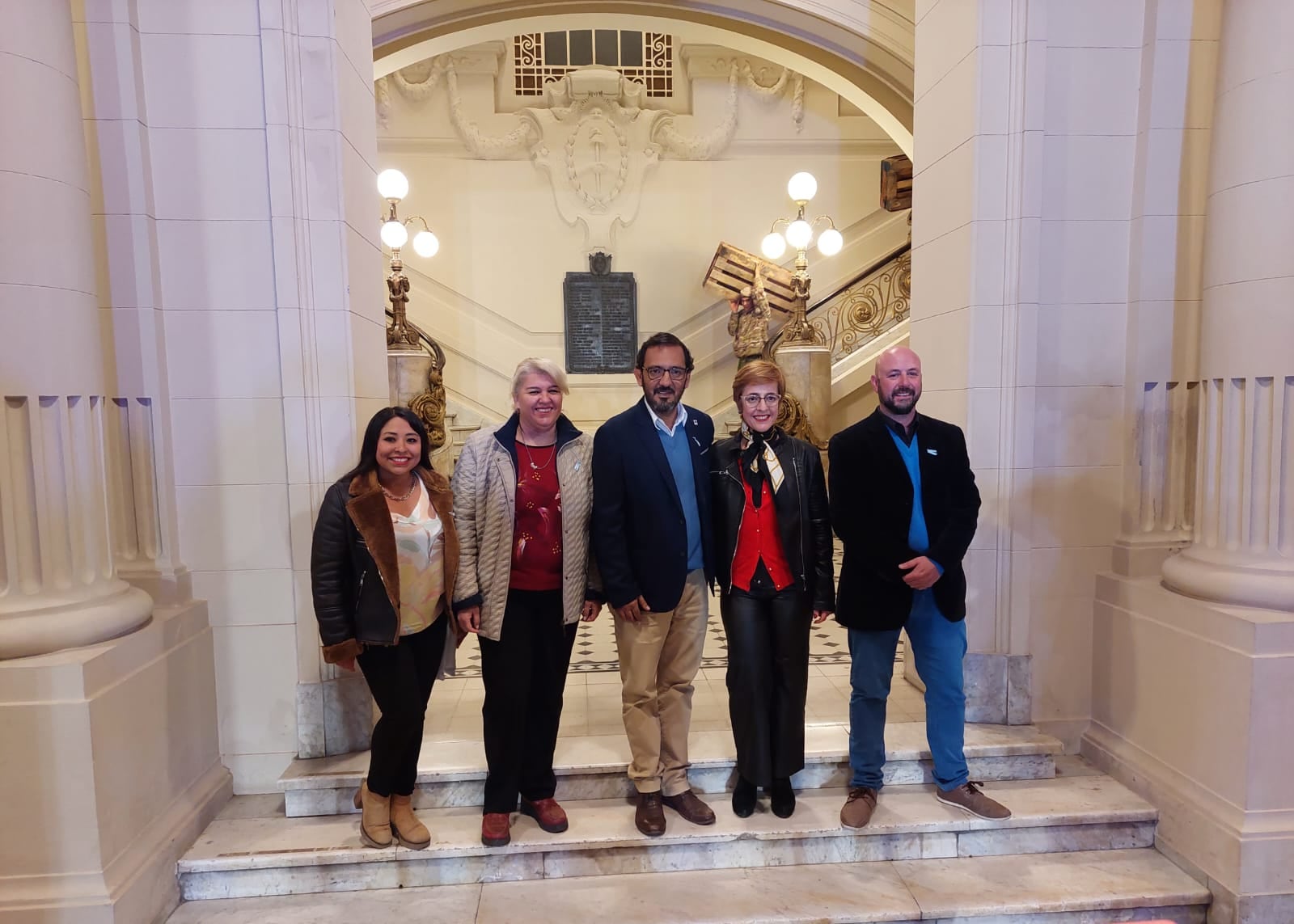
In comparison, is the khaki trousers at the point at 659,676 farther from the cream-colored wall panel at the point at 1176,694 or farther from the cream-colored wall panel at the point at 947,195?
the cream-colored wall panel at the point at 947,195

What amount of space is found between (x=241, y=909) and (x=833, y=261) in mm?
10132

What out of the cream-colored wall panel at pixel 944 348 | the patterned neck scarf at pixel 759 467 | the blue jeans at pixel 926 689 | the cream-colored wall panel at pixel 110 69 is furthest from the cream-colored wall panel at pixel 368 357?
the cream-colored wall panel at pixel 944 348

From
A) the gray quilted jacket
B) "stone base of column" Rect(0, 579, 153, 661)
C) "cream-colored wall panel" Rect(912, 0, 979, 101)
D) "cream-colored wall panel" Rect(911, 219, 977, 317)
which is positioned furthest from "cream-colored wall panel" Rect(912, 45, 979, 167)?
"stone base of column" Rect(0, 579, 153, 661)

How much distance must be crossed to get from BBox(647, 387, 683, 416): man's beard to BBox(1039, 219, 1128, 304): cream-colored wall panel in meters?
2.04

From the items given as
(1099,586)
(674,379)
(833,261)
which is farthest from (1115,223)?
(833,261)

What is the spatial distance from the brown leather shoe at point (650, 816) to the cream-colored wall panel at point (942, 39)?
3.75 meters

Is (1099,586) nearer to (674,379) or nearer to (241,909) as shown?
(674,379)

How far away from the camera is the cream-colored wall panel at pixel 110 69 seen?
310 centimetres

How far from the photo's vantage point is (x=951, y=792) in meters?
3.11

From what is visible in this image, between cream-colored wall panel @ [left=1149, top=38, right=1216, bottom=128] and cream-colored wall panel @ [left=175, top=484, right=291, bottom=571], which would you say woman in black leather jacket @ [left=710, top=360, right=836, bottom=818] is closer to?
cream-colored wall panel @ [left=175, top=484, right=291, bottom=571]

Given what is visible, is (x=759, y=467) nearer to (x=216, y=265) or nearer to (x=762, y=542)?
(x=762, y=542)

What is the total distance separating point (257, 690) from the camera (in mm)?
3414

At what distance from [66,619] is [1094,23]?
5049 millimetres

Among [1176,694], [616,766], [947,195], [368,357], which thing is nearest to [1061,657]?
[1176,694]
